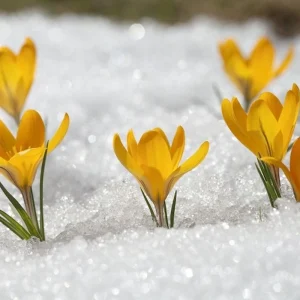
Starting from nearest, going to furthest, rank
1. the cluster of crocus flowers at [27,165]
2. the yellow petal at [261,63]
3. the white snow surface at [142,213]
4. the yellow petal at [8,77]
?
the white snow surface at [142,213] → the cluster of crocus flowers at [27,165] → the yellow petal at [8,77] → the yellow petal at [261,63]

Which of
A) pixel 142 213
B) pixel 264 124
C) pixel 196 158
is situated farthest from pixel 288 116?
pixel 142 213

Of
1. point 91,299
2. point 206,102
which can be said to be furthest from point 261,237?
point 206,102

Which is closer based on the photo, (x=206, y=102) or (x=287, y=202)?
(x=287, y=202)

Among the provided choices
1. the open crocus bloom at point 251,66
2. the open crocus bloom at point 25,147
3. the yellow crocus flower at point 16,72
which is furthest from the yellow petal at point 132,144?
the open crocus bloom at point 251,66

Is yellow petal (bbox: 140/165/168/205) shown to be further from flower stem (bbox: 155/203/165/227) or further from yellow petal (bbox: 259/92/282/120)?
yellow petal (bbox: 259/92/282/120)

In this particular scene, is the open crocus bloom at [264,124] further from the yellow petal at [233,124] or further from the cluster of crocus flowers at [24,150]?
the cluster of crocus flowers at [24,150]

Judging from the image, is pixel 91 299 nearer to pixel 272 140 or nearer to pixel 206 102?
pixel 272 140
